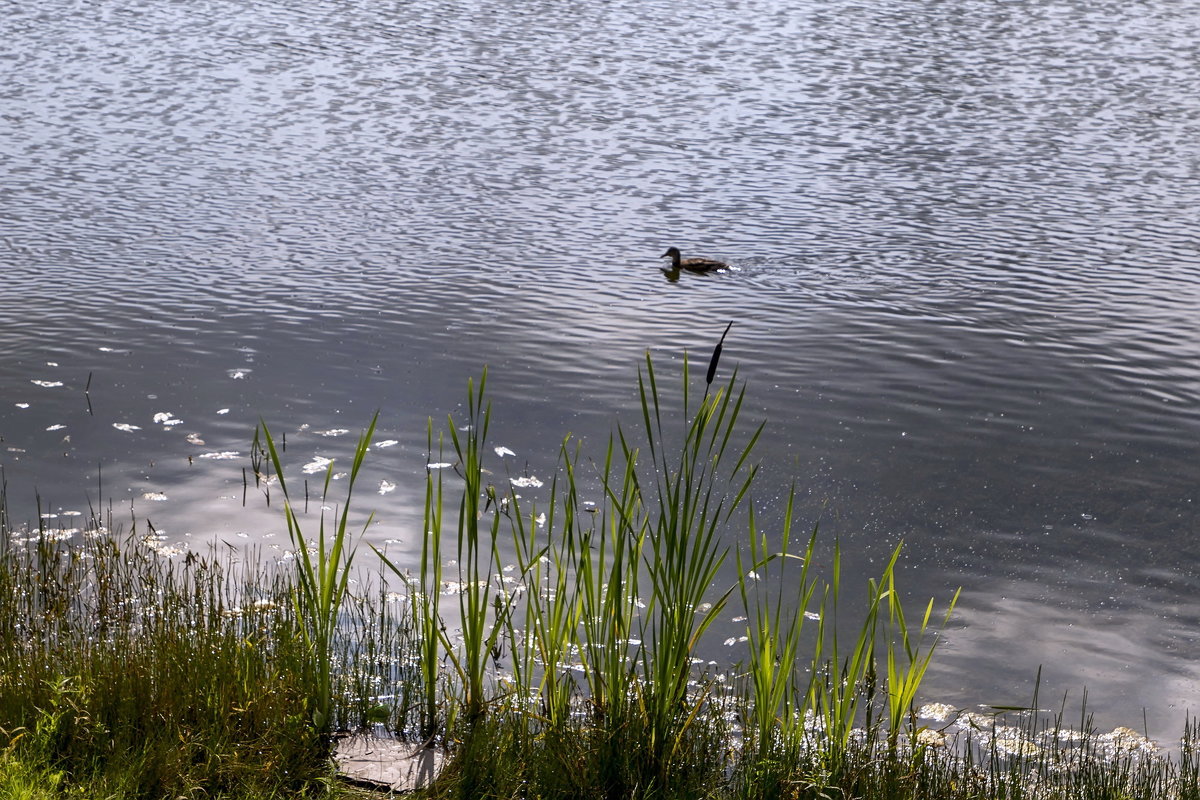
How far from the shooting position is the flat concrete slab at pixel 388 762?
4.74m

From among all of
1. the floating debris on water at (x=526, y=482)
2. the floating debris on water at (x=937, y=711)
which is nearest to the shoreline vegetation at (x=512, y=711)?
the floating debris on water at (x=937, y=711)

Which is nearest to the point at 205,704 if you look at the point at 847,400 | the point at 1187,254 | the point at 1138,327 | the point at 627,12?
the point at 847,400

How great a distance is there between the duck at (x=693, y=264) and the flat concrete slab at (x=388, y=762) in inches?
386

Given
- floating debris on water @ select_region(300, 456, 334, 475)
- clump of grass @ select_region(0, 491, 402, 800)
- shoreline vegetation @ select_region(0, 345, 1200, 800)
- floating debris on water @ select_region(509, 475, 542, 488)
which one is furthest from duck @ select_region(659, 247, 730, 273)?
clump of grass @ select_region(0, 491, 402, 800)

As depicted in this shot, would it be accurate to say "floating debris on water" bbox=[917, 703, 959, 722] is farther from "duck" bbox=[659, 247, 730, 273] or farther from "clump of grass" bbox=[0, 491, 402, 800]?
"duck" bbox=[659, 247, 730, 273]

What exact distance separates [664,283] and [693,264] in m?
0.56

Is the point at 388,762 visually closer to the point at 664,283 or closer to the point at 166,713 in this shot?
the point at 166,713

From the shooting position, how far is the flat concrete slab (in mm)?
4738

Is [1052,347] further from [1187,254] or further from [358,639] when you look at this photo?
[358,639]

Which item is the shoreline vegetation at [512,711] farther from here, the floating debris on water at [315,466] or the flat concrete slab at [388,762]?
the floating debris on water at [315,466]

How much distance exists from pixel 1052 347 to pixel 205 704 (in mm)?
9406

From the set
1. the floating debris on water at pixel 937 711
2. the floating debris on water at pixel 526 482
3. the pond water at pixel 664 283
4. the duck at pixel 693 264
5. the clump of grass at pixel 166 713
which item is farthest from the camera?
the duck at pixel 693 264

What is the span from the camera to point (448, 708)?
5289 mm

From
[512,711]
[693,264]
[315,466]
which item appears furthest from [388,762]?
[693,264]
